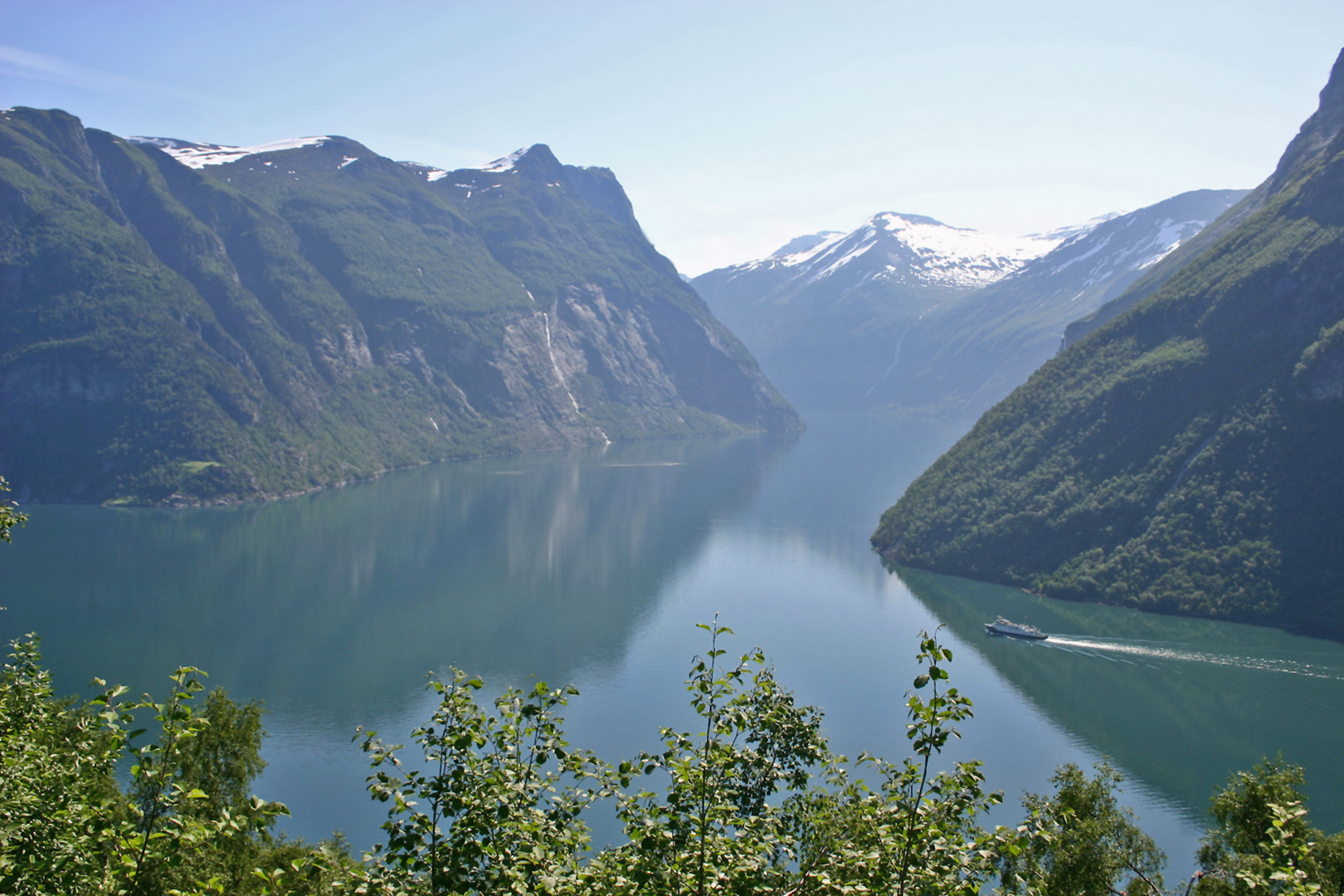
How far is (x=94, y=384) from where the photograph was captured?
105000 millimetres

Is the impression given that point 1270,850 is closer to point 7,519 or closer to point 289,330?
point 7,519

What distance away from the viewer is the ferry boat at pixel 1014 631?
170ft

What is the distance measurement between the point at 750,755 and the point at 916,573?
61.2m

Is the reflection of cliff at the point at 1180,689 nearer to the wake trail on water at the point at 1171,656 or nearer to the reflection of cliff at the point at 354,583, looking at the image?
the wake trail on water at the point at 1171,656

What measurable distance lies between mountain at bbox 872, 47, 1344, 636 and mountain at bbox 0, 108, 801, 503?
7582 centimetres

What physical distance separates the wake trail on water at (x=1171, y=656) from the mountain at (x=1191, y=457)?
7.16 metres

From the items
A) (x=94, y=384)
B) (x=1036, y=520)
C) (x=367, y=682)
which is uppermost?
(x=94, y=384)

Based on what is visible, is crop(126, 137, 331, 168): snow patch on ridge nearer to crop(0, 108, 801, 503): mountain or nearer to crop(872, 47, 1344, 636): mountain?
crop(0, 108, 801, 503): mountain

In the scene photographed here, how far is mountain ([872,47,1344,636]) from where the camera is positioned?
57156 mm

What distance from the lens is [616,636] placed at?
52.3m

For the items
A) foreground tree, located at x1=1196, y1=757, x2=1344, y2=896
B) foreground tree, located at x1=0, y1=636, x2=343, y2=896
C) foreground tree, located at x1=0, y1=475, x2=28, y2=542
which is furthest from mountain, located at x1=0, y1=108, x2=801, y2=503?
foreground tree, located at x1=1196, y1=757, x2=1344, y2=896

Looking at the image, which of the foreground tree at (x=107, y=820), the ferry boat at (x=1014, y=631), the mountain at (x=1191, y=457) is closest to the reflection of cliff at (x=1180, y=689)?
the ferry boat at (x=1014, y=631)

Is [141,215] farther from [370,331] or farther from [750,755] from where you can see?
[750,755]

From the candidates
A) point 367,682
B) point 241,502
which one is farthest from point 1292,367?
point 241,502
